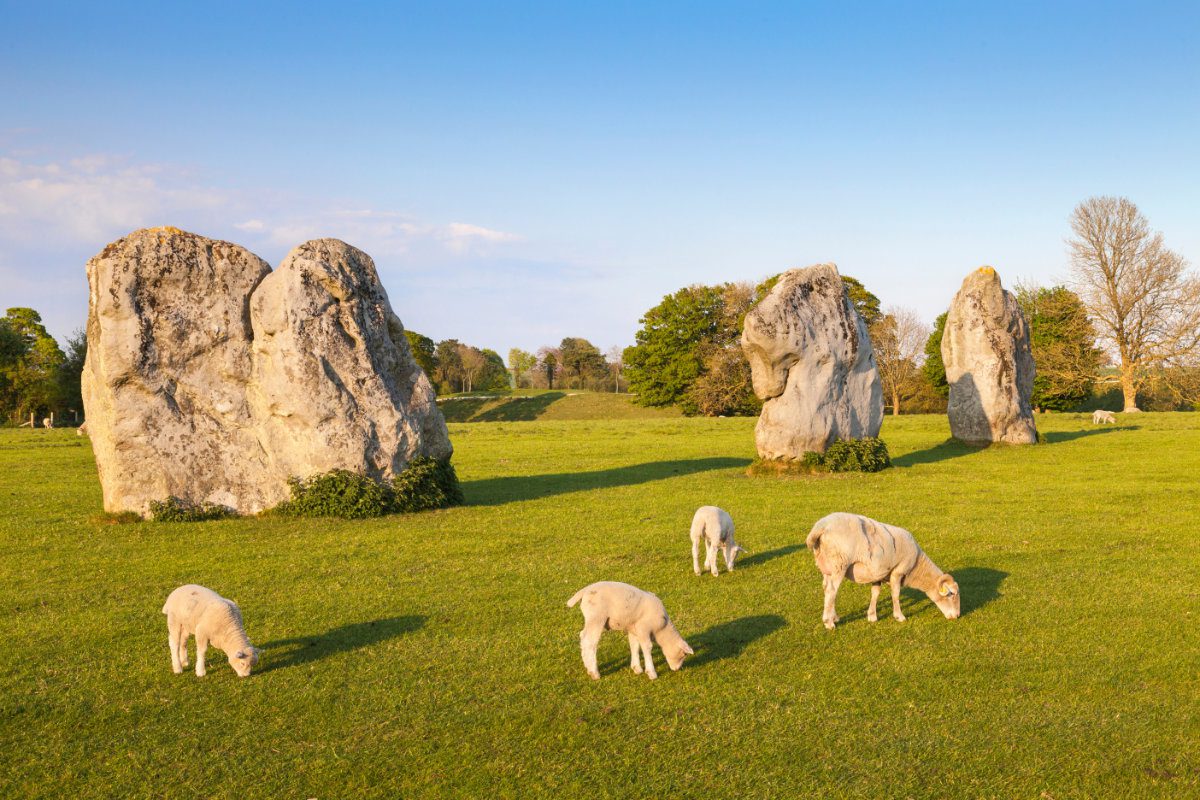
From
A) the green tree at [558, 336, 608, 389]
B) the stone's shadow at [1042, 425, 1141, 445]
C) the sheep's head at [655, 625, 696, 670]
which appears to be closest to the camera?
the sheep's head at [655, 625, 696, 670]

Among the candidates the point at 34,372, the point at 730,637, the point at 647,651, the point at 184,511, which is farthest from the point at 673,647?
the point at 34,372

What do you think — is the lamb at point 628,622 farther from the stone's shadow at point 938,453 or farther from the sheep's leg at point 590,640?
the stone's shadow at point 938,453

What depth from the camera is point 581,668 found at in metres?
9.27

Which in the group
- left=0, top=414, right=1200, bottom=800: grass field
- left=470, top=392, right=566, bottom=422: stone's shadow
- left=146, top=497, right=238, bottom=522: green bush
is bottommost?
left=0, top=414, right=1200, bottom=800: grass field

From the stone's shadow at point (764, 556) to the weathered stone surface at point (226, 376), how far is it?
351 inches

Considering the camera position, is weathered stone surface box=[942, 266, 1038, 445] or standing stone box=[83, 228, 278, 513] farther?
weathered stone surface box=[942, 266, 1038, 445]

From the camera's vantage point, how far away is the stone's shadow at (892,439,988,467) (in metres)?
29.9

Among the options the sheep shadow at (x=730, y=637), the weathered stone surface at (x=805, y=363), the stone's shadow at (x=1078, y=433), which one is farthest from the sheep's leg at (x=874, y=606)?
the stone's shadow at (x=1078, y=433)

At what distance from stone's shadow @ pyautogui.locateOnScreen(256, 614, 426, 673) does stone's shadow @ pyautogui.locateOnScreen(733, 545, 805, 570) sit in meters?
5.42

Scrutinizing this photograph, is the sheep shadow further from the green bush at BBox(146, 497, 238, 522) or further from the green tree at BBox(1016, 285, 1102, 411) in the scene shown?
the green tree at BBox(1016, 285, 1102, 411)

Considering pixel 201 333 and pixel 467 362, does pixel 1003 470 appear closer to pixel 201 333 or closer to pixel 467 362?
pixel 201 333

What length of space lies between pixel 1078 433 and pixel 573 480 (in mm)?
26093

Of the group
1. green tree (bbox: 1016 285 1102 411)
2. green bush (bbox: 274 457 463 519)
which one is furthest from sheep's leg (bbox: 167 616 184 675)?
green tree (bbox: 1016 285 1102 411)

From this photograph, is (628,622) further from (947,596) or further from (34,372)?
(34,372)
